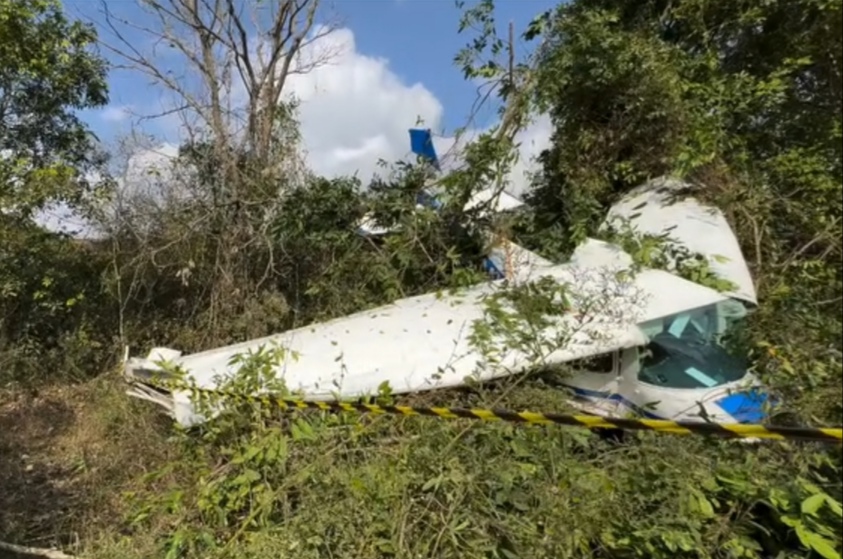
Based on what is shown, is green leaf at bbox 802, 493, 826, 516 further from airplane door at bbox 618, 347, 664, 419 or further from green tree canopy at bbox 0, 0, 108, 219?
green tree canopy at bbox 0, 0, 108, 219

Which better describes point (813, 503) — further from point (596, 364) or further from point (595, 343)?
point (596, 364)

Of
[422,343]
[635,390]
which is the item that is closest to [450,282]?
[422,343]

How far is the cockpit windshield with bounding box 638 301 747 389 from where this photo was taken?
2.67m

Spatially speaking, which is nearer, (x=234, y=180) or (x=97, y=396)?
(x=97, y=396)

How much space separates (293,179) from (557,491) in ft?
18.5

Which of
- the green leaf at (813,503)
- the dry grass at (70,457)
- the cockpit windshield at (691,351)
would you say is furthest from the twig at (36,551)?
the green leaf at (813,503)

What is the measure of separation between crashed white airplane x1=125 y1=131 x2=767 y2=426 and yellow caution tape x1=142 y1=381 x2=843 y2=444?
0.73 ft

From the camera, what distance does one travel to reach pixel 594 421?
2646 mm

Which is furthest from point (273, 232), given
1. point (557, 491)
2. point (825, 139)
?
point (825, 139)

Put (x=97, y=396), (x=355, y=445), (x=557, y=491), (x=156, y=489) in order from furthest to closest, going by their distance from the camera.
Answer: (x=97, y=396) < (x=156, y=489) < (x=355, y=445) < (x=557, y=491)

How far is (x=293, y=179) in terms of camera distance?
24.9ft

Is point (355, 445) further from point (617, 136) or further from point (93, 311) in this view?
point (93, 311)

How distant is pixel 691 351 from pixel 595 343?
87 cm

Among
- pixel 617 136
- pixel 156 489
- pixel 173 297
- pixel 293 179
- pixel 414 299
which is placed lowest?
pixel 156 489
